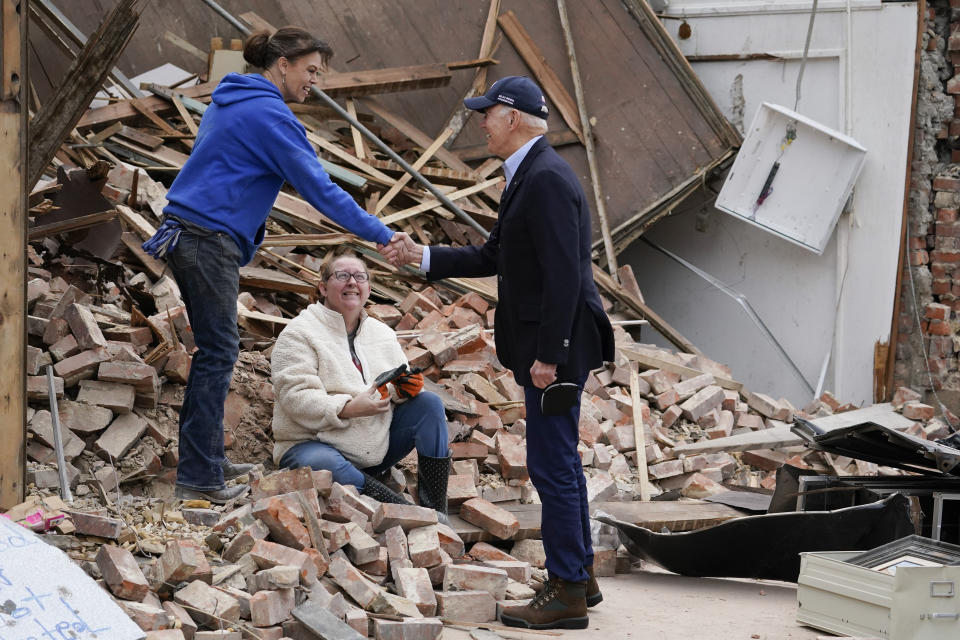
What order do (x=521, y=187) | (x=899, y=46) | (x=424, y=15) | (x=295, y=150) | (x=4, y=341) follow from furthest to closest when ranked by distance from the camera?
1. (x=424, y=15)
2. (x=899, y=46)
3. (x=295, y=150)
4. (x=521, y=187)
5. (x=4, y=341)

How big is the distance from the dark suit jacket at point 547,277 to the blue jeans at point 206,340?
1136 millimetres

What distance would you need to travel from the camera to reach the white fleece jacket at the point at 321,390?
4633mm

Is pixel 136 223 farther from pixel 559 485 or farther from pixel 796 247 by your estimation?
pixel 796 247

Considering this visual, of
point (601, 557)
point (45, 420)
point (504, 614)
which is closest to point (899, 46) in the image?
point (601, 557)

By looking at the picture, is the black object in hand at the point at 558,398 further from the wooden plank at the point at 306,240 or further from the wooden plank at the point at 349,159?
the wooden plank at the point at 349,159

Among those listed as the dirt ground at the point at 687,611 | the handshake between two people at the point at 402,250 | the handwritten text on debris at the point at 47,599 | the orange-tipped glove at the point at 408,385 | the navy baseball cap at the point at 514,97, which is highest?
the navy baseball cap at the point at 514,97

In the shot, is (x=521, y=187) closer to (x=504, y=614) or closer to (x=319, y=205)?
(x=319, y=205)

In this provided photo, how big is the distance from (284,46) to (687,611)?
2.85 metres

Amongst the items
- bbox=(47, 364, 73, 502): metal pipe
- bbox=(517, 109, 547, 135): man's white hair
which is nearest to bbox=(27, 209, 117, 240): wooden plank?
bbox=(47, 364, 73, 502): metal pipe

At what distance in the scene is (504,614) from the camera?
3990 millimetres

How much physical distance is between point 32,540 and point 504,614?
1.71 meters

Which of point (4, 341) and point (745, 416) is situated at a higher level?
point (4, 341)

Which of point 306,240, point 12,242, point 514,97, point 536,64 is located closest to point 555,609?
point 514,97

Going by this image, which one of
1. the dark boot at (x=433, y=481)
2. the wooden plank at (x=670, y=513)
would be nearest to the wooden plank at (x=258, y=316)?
the dark boot at (x=433, y=481)
